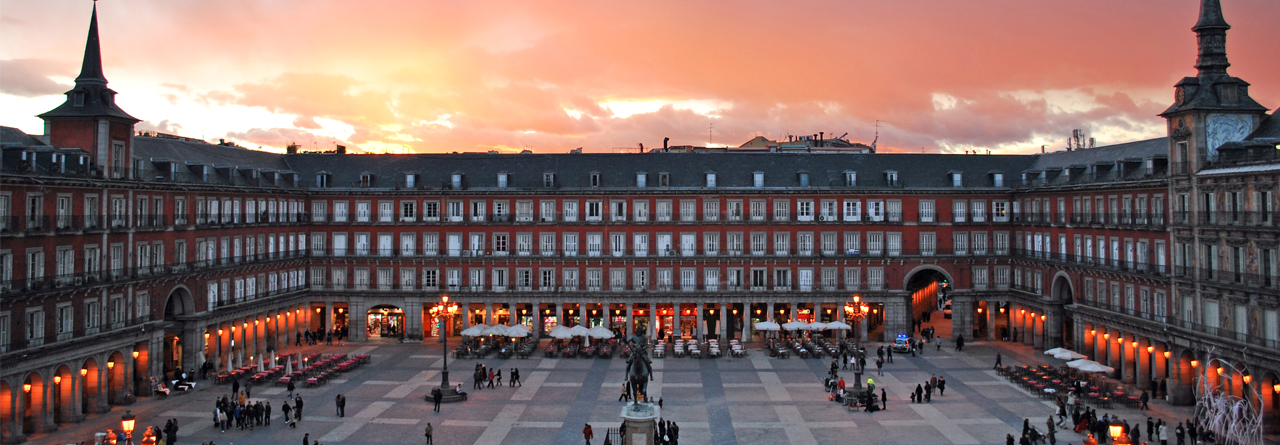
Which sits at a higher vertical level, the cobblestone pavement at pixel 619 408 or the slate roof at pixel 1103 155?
the slate roof at pixel 1103 155

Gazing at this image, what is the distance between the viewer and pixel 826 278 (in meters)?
72.0

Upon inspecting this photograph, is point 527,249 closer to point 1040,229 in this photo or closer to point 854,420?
point 854,420

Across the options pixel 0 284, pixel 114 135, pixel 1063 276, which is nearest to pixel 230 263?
pixel 114 135

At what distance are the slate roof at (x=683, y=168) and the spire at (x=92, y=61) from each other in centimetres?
2581

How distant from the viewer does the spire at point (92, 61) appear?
50625mm

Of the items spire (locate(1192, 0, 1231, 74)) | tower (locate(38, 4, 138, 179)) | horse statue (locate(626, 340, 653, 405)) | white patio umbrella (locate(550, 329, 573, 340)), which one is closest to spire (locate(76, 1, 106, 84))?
tower (locate(38, 4, 138, 179))

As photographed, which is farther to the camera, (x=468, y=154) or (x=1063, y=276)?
(x=468, y=154)

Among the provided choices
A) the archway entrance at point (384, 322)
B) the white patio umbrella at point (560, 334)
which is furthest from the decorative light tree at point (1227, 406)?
the archway entrance at point (384, 322)

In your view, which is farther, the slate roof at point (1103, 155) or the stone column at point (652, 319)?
the stone column at point (652, 319)

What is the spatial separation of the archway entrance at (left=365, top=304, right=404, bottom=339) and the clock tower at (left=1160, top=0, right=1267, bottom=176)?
2295 inches

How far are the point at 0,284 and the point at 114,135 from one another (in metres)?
12.0

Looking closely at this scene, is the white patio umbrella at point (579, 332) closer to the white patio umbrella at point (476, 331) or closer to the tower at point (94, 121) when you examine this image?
the white patio umbrella at point (476, 331)

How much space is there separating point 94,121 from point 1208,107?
61.8 m

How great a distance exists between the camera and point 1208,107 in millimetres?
46531
